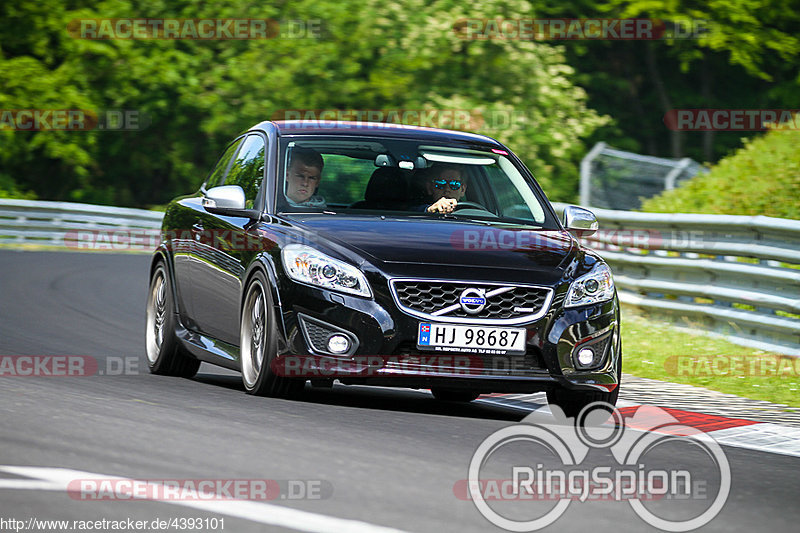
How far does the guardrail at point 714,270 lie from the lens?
12461 millimetres

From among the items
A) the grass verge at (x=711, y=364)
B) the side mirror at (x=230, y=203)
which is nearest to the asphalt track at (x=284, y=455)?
the side mirror at (x=230, y=203)

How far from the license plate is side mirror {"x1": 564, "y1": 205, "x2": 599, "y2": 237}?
1384mm

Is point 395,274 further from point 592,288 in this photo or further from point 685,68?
point 685,68

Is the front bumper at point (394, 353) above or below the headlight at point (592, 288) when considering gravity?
below

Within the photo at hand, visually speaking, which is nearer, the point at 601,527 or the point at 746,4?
the point at 601,527

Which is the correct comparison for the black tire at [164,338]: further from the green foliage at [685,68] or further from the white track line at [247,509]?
the green foliage at [685,68]

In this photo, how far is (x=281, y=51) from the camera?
3756 centimetres

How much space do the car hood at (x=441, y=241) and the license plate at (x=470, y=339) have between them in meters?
0.35

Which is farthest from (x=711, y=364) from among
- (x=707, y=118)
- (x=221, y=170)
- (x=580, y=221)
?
(x=707, y=118)

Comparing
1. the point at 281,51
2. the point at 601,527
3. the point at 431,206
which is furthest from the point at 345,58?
the point at 601,527

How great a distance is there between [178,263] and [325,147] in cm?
148

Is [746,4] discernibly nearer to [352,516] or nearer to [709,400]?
[709,400]

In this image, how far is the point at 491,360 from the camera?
26.7 feet

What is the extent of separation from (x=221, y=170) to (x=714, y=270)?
5.17 meters
